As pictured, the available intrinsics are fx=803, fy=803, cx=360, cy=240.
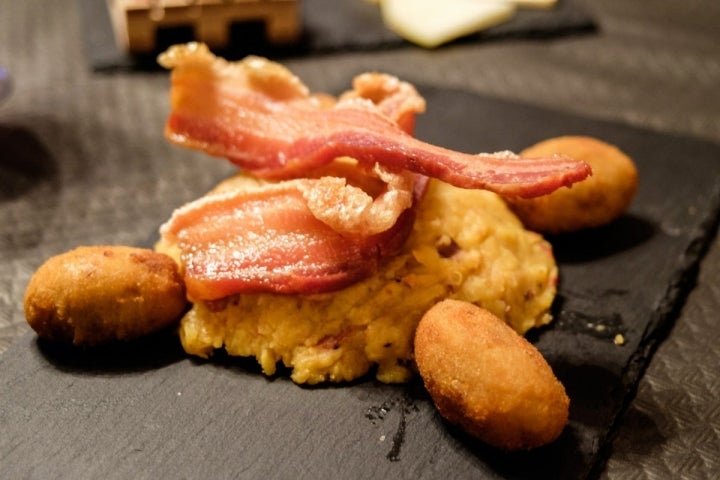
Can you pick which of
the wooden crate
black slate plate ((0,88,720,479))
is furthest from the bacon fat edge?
the wooden crate

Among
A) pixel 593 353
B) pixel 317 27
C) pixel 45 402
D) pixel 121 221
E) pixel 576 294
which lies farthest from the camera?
pixel 317 27

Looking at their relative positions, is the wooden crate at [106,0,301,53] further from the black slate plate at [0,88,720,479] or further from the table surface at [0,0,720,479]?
the black slate plate at [0,88,720,479]

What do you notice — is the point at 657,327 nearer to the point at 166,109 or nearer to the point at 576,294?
the point at 576,294

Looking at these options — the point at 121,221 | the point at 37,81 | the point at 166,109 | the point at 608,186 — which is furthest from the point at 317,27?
the point at 608,186

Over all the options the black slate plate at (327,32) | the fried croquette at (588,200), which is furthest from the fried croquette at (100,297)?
the black slate plate at (327,32)

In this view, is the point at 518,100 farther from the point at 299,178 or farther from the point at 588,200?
the point at 299,178
